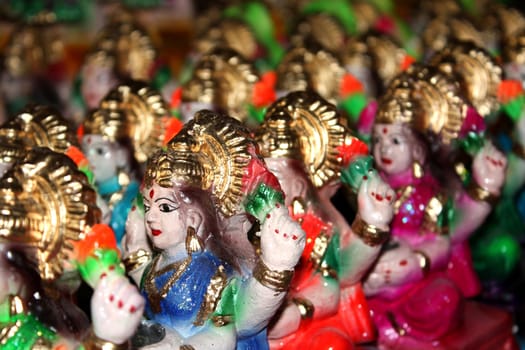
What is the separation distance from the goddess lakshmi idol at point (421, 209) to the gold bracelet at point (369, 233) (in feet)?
0.69

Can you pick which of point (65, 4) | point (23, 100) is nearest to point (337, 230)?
point (23, 100)

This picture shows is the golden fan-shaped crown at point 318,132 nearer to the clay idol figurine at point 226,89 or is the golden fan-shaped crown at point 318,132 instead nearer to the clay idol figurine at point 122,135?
the clay idol figurine at point 122,135

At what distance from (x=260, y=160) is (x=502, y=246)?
1119 millimetres

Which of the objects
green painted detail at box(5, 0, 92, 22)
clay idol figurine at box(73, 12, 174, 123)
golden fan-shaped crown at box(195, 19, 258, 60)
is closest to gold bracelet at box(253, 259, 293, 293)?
clay idol figurine at box(73, 12, 174, 123)

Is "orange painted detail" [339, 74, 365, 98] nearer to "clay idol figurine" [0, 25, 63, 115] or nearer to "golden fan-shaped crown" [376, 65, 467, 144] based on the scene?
"golden fan-shaped crown" [376, 65, 467, 144]

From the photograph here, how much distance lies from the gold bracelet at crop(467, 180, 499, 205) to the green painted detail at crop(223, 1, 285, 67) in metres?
1.69

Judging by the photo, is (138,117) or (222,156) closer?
(222,156)

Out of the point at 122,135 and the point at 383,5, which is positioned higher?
the point at 122,135

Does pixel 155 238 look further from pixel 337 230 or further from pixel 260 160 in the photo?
pixel 337 230

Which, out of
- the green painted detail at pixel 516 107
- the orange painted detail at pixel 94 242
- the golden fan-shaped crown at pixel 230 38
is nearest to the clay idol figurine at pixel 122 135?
the orange painted detail at pixel 94 242

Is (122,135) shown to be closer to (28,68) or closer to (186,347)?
(186,347)

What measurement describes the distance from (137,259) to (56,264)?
315 mm

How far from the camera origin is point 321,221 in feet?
6.54

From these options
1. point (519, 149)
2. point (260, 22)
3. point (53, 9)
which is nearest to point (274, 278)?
point (519, 149)
